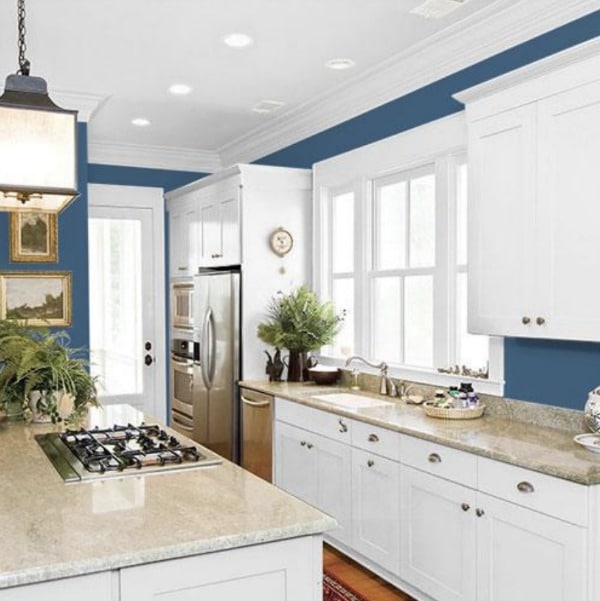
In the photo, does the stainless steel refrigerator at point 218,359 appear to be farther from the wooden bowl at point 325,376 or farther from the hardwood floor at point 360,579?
the hardwood floor at point 360,579

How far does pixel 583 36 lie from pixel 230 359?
310 centimetres

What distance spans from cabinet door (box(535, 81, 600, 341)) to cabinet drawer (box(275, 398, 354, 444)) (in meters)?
1.25

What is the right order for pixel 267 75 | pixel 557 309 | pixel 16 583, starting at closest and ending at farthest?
pixel 16 583
pixel 557 309
pixel 267 75

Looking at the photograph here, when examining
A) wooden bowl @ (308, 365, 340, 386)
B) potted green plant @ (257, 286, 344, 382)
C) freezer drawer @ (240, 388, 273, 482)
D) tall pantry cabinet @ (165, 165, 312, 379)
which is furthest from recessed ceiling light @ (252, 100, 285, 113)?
freezer drawer @ (240, 388, 273, 482)

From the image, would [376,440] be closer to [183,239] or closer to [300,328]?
[300,328]

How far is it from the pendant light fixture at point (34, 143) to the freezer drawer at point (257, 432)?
2677 mm

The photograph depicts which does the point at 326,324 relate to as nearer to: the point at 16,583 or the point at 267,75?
the point at 267,75

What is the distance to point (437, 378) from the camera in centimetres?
393

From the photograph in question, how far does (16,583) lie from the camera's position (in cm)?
145

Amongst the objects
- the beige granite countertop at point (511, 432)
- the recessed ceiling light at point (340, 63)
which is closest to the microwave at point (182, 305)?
the beige granite countertop at point (511, 432)

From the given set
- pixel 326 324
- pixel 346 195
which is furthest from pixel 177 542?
pixel 346 195

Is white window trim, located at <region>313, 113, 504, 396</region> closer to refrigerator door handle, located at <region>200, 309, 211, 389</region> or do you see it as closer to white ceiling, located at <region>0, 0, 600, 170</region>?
white ceiling, located at <region>0, 0, 600, 170</region>

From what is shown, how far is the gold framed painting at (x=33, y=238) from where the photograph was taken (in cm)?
474

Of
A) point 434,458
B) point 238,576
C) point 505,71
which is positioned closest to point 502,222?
point 505,71
